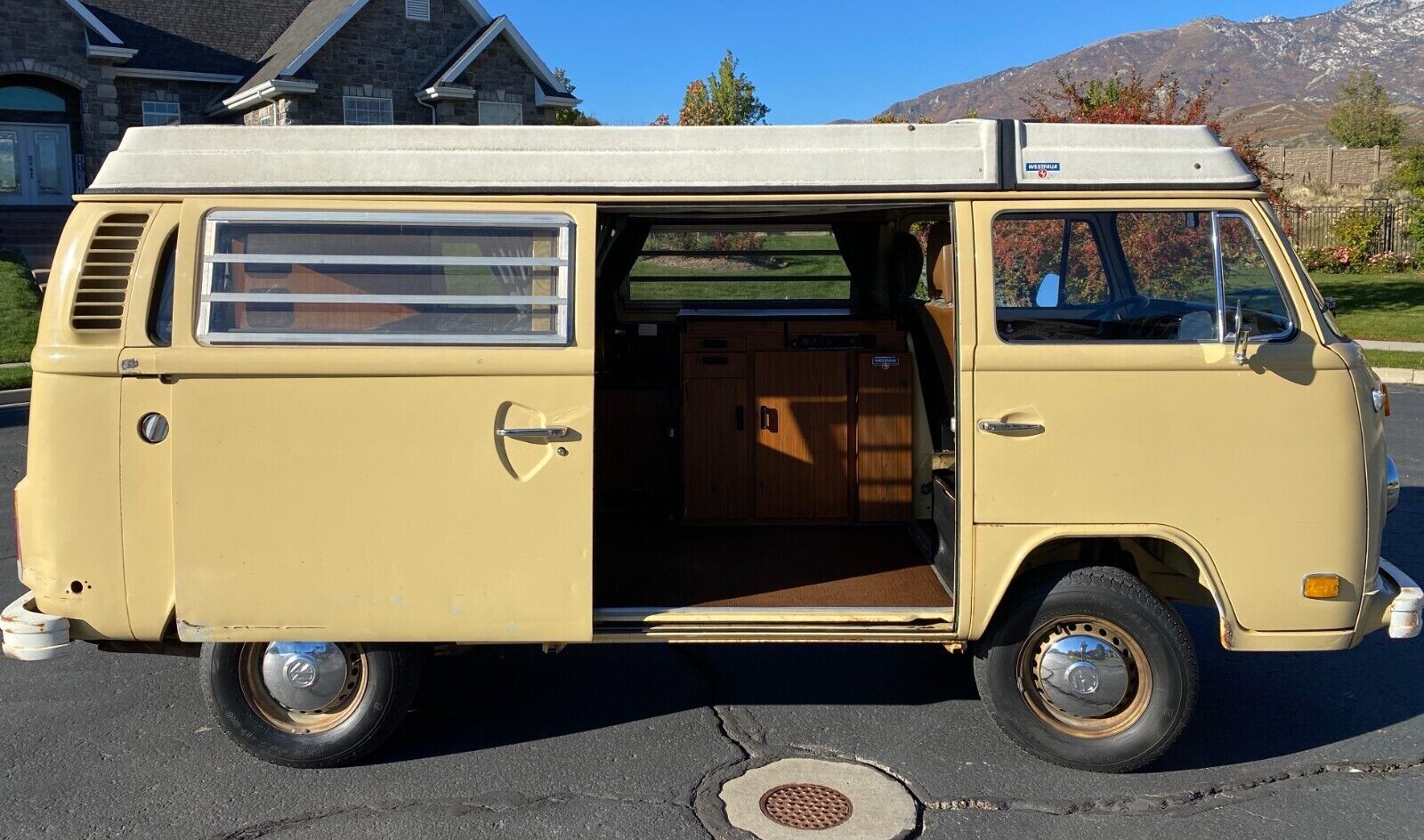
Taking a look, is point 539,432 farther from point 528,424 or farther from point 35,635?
point 35,635

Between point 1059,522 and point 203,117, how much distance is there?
29.4m

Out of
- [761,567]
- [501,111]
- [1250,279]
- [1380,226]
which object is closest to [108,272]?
[761,567]

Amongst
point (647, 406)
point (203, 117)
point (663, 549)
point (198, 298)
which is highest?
point (203, 117)

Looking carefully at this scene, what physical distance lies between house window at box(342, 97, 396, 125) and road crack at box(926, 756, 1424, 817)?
2684cm

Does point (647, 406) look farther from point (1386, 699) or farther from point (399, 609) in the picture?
point (1386, 699)

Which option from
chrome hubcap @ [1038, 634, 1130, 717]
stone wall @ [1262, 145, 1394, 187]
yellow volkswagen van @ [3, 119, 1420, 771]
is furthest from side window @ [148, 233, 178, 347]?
stone wall @ [1262, 145, 1394, 187]

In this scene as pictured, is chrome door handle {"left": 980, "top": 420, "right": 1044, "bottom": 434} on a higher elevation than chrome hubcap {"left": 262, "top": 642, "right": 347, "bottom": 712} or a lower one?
higher

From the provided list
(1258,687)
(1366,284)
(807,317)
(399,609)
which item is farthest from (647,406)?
(1366,284)

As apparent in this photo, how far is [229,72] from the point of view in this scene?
29391 mm

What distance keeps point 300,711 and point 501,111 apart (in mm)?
27767

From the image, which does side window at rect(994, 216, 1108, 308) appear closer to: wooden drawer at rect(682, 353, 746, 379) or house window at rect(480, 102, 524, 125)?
wooden drawer at rect(682, 353, 746, 379)

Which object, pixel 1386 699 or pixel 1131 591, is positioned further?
pixel 1386 699

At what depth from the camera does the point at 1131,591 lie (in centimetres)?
454

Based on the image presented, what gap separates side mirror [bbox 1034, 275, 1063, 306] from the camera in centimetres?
503
